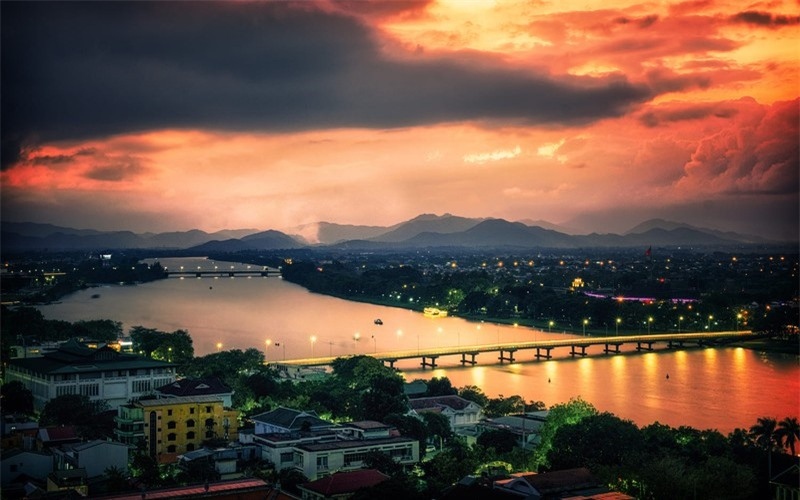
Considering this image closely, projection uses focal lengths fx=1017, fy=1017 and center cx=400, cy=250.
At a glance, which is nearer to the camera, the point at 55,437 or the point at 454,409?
the point at 55,437

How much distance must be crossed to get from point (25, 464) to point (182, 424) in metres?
2.09

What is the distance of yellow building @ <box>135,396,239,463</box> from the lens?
431 inches

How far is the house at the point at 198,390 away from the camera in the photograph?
39.7ft

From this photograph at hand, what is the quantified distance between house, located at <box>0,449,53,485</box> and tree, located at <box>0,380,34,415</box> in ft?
11.9

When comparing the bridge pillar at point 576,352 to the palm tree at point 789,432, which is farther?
the bridge pillar at point 576,352

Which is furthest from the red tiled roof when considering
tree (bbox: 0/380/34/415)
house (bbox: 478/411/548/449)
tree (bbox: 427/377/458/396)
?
tree (bbox: 0/380/34/415)

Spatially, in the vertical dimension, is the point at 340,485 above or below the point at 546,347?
below

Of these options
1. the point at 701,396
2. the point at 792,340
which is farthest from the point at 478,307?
the point at 701,396

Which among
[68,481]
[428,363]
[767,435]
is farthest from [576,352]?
[68,481]

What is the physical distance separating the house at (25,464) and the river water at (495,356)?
7324mm

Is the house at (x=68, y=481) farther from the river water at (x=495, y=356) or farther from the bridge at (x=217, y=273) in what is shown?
the bridge at (x=217, y=273)

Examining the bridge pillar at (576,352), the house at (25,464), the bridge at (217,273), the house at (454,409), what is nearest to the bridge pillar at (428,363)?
the bridge pillar at (576,352)

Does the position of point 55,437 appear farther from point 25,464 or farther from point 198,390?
point 198,390

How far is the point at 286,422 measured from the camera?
1056cm
